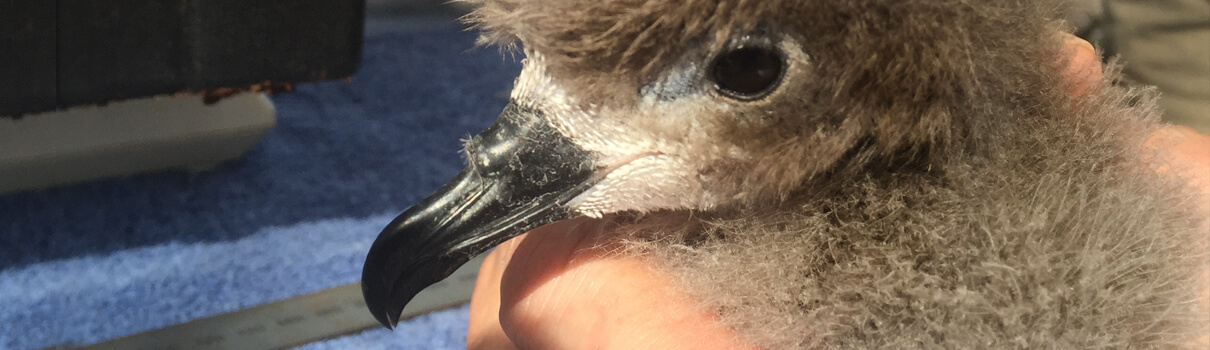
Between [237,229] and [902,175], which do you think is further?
[237,229]

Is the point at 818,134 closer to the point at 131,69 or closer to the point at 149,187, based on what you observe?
the point at 131,69

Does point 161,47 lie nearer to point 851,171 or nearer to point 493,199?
point 493,199

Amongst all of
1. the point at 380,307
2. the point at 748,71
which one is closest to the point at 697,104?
the point at 748,71

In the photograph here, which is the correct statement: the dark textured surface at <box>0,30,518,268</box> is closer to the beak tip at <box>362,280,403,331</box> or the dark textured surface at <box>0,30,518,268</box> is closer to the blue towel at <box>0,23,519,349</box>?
the blue towel at <box>0,23,519,349</box>

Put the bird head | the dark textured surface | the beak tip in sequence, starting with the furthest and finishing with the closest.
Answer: the dark textured surface → the beak tip → the bird head

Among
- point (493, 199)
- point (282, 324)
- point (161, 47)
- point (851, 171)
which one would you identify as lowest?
point (282, 324)

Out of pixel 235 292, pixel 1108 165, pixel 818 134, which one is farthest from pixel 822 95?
pixel 235 292

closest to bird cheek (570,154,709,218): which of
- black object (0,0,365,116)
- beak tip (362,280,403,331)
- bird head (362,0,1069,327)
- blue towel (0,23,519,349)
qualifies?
bird head (362,0,1069,327)
